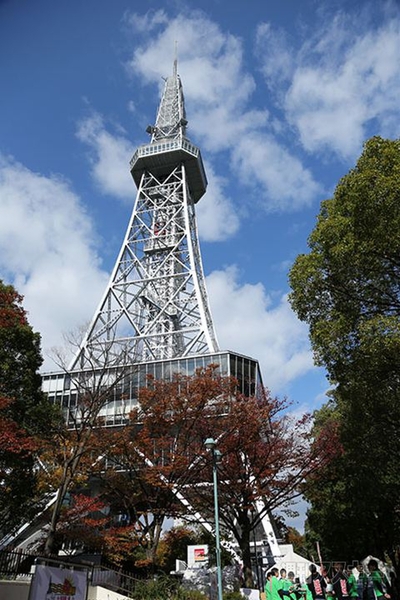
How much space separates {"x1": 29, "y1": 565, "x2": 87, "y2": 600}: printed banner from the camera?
8.10 m

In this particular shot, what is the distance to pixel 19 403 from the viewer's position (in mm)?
17234

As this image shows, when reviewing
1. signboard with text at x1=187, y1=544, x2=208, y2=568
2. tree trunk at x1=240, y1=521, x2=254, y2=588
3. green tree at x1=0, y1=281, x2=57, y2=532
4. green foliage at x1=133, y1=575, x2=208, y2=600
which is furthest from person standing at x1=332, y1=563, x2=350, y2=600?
signboard with text at x1=187, y1=544, x2=208, y2=568

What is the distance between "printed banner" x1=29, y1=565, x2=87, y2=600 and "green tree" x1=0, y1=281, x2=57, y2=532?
23.7 ft

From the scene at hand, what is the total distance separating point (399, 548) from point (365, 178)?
78.9 ft

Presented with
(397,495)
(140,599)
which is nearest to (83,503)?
(140,599)

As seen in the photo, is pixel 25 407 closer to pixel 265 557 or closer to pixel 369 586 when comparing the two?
pixel 369 586

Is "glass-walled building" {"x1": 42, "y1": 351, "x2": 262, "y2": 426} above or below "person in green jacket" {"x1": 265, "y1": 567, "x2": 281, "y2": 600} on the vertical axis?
above

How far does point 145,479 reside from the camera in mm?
19562

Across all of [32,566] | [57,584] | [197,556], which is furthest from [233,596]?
[57,584]

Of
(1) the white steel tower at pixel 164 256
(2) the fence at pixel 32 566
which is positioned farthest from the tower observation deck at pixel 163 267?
(2) the fence at pixel 32 566

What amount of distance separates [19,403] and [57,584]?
9474 mm

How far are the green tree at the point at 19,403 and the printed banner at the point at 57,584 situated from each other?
23.7 ft

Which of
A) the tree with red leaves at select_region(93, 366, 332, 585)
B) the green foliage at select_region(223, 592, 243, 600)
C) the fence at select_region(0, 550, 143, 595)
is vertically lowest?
the green foliage at select_region(223, 592, 243, 600)

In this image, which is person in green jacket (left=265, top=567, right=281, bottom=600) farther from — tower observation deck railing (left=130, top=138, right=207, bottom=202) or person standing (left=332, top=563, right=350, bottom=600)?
tower observation deck railing (left=130, top=138, right=207, bottom=202)
